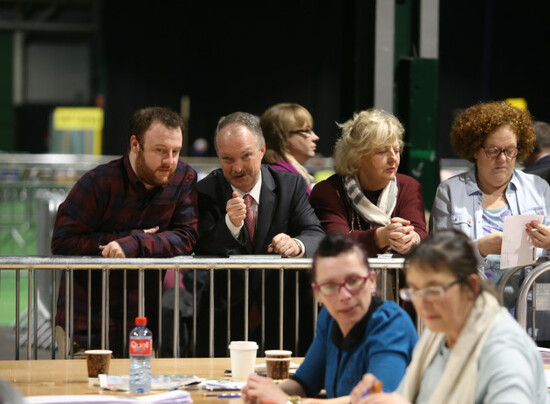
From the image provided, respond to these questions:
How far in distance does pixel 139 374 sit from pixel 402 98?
3770 millimetres

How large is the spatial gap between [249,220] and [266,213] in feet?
0.32

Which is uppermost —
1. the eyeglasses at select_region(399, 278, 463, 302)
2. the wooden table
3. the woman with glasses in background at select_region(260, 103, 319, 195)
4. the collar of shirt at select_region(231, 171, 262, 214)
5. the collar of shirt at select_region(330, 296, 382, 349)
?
the woman with glasses in background at select_region(260, 103, 319, 195)

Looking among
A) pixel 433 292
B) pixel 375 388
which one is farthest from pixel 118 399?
pixel 433 292

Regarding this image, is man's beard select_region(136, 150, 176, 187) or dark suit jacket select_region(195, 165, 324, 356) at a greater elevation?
man's beard select_region(136, 150, 176, 187)

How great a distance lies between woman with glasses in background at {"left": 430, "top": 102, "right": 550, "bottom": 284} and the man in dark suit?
738mm

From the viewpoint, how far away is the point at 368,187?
16.5 feet

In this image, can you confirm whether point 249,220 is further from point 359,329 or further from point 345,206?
point 359,329

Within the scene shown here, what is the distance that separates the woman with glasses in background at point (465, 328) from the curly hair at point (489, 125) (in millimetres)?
2503

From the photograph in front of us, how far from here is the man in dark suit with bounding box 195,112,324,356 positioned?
472cm

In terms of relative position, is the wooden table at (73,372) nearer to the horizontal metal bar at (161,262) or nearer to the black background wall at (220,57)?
the horizontal metal bar at (161,262)

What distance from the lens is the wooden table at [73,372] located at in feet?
11.2

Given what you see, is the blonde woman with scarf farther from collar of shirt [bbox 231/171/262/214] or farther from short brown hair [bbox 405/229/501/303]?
short brown hair [bbox 405/229/501/303]

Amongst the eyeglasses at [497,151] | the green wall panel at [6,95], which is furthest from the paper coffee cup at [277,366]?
the green wall panel at [6,95]

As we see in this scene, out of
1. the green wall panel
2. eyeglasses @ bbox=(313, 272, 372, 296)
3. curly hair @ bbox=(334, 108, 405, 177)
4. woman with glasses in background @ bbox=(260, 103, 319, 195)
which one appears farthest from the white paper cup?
the green wall panel
